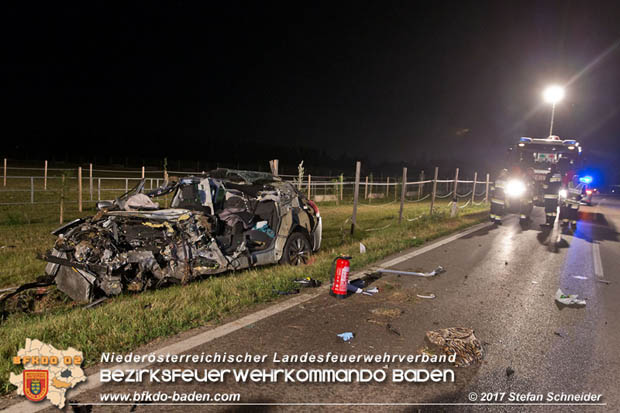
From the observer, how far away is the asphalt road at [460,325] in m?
2.88

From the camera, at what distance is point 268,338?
377 centimetres

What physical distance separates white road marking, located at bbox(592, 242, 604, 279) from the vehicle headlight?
3.66 metres

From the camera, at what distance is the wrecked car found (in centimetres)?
451

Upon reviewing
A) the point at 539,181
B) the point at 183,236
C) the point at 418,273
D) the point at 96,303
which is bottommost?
the point at 96,303

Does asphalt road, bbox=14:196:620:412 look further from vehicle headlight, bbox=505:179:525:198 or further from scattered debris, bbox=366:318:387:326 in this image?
vehicle headlight, bbox=505:179:525:198

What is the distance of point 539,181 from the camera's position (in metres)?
14.0

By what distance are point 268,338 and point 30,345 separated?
206cm

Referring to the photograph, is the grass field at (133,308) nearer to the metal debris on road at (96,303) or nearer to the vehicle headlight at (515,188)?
the metal debris on road at (96,303)

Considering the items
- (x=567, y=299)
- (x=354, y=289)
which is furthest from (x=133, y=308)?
(x=567, y=299)

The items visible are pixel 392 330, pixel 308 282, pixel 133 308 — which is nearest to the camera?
pixel 392 330

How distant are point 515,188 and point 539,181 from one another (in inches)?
38.7

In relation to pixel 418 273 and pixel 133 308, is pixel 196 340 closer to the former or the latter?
pixel 133 308

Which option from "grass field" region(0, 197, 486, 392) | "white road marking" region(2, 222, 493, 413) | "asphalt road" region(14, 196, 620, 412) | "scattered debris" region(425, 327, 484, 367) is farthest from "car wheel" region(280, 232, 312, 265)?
"scattered debris" region(425, 327, 484, 367)

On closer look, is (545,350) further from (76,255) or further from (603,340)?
(76,255)
